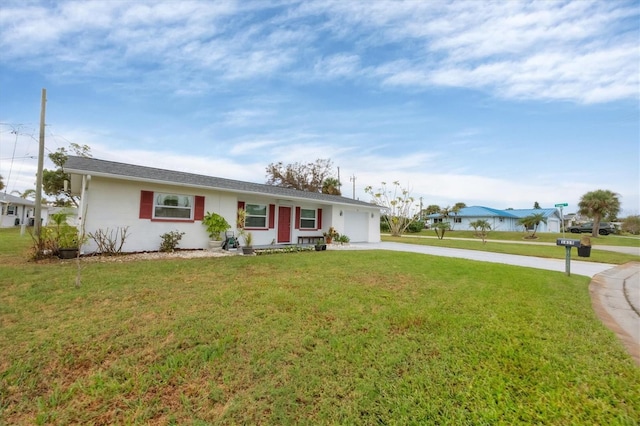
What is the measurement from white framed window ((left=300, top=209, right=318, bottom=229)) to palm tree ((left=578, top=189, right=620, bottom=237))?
114 ft

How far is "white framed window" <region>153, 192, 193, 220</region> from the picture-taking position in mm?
10297

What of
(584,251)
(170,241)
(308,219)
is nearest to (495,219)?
(584,251)

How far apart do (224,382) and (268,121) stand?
14.7 metres

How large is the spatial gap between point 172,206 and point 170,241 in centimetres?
139

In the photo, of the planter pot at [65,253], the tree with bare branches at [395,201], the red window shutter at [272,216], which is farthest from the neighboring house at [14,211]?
the tree with bare branches at [395,201]

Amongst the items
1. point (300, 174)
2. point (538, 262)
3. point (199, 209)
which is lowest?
point (538, 262)

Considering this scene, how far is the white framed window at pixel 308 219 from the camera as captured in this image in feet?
51.0

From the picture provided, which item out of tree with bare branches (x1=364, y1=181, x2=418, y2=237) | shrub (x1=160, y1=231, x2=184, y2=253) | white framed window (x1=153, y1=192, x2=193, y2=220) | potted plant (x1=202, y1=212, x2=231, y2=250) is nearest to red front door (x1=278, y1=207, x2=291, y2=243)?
potted plant (x1=202, y1=212, x2=231, y2=250)

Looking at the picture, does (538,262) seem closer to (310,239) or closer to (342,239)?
(342,239)

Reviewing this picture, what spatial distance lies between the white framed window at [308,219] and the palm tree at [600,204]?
34616mm

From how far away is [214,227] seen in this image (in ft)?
36.6

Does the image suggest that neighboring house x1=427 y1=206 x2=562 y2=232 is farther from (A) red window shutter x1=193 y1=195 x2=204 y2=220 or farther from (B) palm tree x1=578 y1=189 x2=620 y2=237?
(A) red window shutter x1=193 y1=195 x2=204 y2=220

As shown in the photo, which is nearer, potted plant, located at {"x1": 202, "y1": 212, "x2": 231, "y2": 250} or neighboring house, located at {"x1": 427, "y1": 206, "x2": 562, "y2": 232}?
potted plant, located at {"x1": 202, "y1": 212, "x2": 231, "y2": 250}

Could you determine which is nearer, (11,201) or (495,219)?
(11,201)
